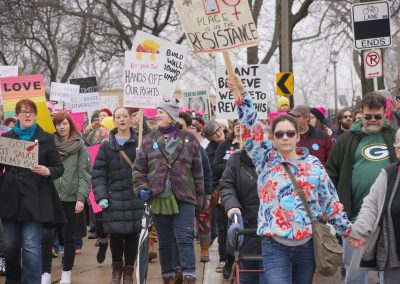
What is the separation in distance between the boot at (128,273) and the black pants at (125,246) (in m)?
0.05

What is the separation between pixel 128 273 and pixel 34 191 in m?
1.55

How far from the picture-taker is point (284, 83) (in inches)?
718

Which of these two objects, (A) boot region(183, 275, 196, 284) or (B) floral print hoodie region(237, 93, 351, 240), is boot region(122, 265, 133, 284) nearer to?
(A) boot region(183, 275, 196, 284)

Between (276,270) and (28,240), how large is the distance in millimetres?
2738

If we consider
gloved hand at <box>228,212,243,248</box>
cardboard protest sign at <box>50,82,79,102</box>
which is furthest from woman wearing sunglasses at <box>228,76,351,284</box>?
cardboard protest sign at <box>50,82,79,102</box>

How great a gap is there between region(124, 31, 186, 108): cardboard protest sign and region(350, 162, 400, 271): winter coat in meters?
4.64

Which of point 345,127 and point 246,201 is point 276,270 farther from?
point 345,127

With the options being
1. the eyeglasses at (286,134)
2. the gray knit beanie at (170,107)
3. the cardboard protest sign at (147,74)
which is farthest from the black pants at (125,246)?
the eyeglasses at (286,134)

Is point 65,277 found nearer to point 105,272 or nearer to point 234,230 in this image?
point 105,272

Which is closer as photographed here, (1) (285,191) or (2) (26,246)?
(1) (285,191)

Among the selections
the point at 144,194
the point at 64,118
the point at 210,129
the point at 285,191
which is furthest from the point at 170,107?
the point at 285,191

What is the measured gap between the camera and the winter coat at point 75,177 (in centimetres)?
935

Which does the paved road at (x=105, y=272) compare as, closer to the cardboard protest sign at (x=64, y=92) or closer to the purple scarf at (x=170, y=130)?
the purple scarf at (x=170, y=130)

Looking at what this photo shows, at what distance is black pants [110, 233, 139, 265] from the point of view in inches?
345
